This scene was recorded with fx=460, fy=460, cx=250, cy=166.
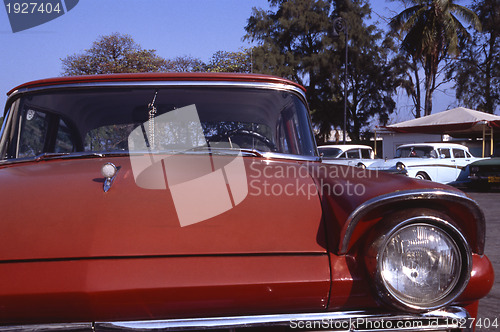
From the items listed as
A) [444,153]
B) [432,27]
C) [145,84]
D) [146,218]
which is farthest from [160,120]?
[432,27]

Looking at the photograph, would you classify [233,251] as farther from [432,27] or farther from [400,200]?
[432,27]

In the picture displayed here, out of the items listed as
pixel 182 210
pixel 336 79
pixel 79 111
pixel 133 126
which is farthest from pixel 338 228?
pixel 336 79

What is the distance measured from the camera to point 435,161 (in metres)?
13.2

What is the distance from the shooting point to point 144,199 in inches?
59.2

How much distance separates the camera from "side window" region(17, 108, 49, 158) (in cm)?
226

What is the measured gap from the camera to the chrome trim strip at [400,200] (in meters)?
1.38

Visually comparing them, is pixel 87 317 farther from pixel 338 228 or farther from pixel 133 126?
pixel 133 126

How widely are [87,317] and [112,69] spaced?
3089 cm

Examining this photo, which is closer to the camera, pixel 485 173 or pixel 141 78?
pixel 141 78

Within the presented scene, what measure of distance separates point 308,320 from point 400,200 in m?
0.45

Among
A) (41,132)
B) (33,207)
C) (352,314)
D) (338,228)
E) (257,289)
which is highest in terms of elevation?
(41,132)

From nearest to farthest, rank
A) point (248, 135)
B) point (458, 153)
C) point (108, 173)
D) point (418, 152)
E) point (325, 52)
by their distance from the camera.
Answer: point (108, 173) → point (248, 135) → point (418, 152) → point (458, 153) → point (325, 52)

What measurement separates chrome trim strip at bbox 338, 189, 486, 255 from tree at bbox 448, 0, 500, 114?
105 feet

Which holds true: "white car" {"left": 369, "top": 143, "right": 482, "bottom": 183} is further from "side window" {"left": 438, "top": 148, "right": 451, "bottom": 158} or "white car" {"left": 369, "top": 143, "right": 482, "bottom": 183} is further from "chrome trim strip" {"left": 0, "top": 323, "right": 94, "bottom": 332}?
"chrome trim strip" {"left": 0, "top": 323, "right": 94, "bottom": 332}
